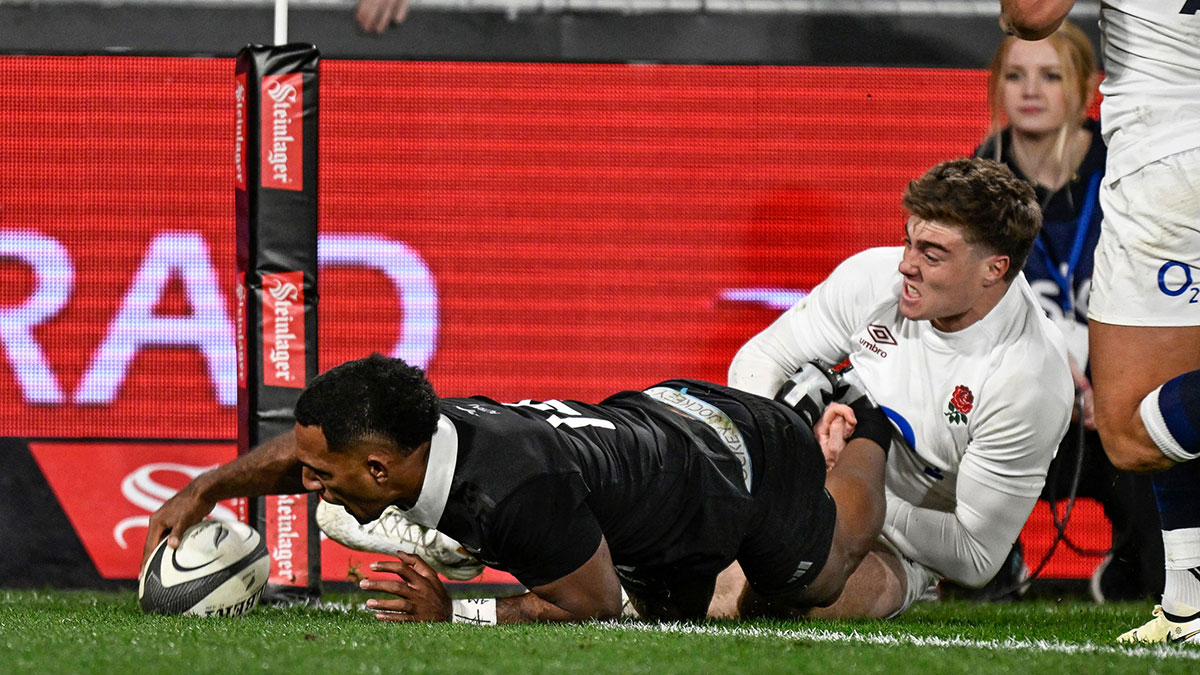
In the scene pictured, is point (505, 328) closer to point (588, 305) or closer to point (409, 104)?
point (588, 305)

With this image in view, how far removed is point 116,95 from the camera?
5.61 m

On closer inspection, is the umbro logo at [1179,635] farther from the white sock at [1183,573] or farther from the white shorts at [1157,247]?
the white shorts at [1157,247]

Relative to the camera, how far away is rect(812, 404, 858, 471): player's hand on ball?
13.9 feet

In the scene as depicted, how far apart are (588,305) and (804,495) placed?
2151 millimetres

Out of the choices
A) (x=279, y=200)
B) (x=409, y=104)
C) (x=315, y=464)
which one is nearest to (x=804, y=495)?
(x=315, y=464)

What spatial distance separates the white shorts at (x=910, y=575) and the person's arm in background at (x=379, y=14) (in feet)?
9.85

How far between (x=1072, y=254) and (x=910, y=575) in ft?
6.32

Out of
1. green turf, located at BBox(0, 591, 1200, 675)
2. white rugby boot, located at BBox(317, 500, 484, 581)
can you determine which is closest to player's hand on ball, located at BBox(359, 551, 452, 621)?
green turf, located at BBox(0, 591, 1200, 675)

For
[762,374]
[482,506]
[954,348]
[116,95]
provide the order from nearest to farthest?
[482,506]
[954,348]
[762,374]
[116,95]

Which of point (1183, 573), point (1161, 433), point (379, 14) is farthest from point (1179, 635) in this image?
point (379, 14)

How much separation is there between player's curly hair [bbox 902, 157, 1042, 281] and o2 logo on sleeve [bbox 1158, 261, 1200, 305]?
592 millimetres

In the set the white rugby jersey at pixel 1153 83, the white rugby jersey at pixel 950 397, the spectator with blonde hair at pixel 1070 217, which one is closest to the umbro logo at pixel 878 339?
the white rugby jersey at pixel 950 397

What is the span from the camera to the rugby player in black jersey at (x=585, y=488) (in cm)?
311

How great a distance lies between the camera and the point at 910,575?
14.2ft
